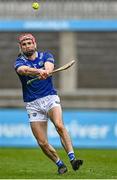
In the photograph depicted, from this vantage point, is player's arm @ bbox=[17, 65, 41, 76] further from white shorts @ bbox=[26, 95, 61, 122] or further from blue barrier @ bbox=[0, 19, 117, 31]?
blue barrier @ bbox=[0, 19, 117, 31]

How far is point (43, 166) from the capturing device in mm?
17062

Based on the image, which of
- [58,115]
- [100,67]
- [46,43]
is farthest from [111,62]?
[58,115]

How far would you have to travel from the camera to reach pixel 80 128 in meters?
26.0

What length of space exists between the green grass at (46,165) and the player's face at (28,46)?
7.06 feet

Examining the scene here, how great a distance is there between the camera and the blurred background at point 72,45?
104 ft

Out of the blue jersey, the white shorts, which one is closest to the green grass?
the white shorts

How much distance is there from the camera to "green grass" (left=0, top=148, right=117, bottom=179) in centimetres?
1409

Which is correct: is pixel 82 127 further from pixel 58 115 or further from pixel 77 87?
pixel 58 115

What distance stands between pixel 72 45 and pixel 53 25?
53.2 inches

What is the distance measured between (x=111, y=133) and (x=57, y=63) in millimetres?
8718

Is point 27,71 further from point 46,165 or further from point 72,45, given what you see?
point 72,45

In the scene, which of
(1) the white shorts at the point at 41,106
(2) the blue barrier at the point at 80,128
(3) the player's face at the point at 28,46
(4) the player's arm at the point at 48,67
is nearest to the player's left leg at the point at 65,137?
(1) the white shorts at the point at 41,106

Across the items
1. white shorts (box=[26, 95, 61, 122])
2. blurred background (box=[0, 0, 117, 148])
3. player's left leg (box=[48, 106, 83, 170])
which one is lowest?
blurred background (box=[0, 0, 117, 148])

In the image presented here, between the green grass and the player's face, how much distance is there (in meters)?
2.15
